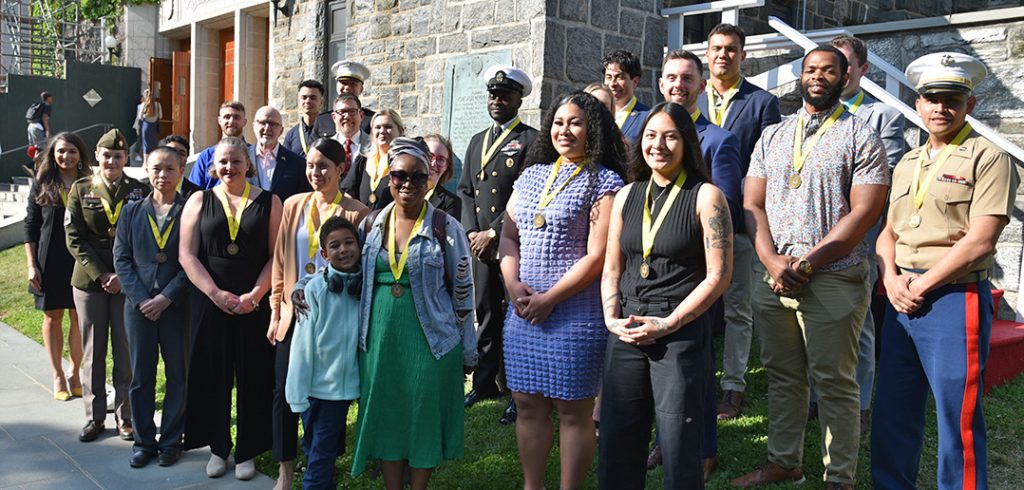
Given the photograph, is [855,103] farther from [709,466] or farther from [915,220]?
[709,466]

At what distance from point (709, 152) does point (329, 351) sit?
216 cm

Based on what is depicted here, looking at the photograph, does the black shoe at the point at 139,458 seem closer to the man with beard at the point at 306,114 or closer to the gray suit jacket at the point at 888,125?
the man with beard at the point at 306,114

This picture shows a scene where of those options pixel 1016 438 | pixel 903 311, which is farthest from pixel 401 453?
pixel 1016 438

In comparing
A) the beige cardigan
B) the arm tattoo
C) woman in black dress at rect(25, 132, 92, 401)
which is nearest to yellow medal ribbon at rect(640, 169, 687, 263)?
the arm tattoo

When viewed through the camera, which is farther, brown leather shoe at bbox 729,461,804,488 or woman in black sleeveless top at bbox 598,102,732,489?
brown leather shoe at bbox 729,461,804,488

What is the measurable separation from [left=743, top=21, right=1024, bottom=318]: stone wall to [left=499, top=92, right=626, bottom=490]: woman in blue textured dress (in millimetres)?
3457

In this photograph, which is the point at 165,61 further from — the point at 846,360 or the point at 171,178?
the point at 846,360

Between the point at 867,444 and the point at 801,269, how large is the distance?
1.44 m

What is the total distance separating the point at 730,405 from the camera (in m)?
5.08

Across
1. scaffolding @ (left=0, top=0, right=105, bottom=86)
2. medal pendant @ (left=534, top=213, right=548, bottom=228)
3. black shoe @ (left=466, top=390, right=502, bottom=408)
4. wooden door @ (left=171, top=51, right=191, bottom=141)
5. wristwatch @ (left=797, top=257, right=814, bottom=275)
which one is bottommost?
black shoe @ (left=466, top=390, right=502, bottom=408)

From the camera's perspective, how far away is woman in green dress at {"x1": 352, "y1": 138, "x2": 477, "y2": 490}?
3.81 meters

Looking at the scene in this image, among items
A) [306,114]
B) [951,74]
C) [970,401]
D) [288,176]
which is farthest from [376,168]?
[970,401]

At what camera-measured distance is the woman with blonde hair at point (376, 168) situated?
5387 millimetres

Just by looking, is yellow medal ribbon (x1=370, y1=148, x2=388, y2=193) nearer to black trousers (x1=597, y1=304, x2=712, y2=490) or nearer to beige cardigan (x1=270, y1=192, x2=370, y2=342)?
beige cardigan (x1=270, y1=192, x2=370, y2=342)
